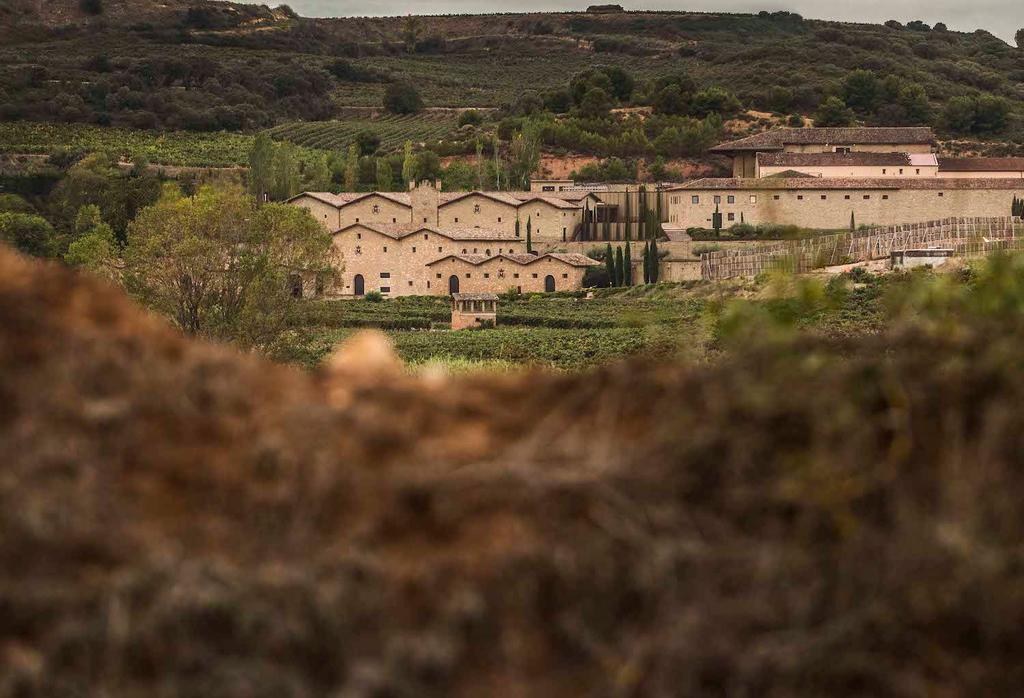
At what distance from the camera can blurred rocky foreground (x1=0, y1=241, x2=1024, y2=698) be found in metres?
2.87

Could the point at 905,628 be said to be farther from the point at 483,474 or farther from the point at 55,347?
the point at 55,347

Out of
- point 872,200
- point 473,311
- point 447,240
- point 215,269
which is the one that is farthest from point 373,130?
point 215,269

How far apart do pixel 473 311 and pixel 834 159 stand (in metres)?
22.8

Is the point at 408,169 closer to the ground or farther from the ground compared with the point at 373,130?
closer to the ground

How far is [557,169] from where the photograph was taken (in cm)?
6900

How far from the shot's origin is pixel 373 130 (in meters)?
83.2

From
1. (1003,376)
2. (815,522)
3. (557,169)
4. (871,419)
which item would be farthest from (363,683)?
(557,169)

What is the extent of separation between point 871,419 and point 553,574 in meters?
0.69

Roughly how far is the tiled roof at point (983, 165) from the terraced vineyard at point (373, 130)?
2488 centimetres

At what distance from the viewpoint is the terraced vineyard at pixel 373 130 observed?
80.6 meters

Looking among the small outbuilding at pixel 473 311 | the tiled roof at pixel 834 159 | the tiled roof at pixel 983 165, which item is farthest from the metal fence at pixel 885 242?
the tiled roof at pixel 983 165

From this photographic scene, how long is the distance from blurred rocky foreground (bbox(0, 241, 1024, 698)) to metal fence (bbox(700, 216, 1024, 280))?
113ft

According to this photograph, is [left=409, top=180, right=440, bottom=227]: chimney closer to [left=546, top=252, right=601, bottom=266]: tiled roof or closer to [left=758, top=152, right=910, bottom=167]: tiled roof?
[left=546, top=252, right=601, bottom=266]: tiled roof

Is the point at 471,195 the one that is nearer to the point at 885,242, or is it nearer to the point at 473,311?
the point at 473,311
